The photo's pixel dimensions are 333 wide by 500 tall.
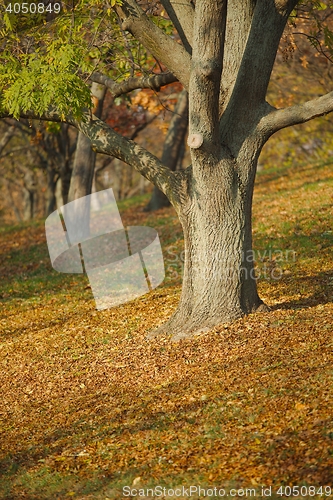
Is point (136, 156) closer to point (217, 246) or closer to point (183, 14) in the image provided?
point (217, 246)

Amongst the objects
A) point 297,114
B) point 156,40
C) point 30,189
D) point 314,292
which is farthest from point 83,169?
point 30,189

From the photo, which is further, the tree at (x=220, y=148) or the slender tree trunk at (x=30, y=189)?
the slender tree trunk at (x=30, y=189)

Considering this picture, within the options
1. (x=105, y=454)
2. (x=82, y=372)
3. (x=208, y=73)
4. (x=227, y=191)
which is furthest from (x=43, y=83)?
(x=105, y=454)

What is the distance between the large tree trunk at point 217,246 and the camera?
8.85 meters

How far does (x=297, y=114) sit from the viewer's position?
8.32 m

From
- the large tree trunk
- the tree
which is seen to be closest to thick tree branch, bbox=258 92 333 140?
the tree

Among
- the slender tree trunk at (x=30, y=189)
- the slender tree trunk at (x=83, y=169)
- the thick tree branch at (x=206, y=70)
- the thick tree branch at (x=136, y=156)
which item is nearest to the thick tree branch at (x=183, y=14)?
the thick tree branch at (x=206, y=70)

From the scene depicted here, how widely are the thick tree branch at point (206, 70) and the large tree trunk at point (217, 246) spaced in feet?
1.44

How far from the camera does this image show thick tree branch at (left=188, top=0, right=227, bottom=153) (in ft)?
27.2

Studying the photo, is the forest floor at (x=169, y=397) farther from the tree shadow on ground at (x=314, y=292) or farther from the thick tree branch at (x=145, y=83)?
the thick tree branch at (x=145, y=83)

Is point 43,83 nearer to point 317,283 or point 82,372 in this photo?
point 82,372

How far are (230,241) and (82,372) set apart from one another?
8.13ft

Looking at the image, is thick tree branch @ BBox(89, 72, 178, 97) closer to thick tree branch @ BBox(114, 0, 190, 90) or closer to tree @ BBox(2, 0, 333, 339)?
tree @ BBox(2, 0, 333, 339)

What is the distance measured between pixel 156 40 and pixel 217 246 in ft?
8.89
